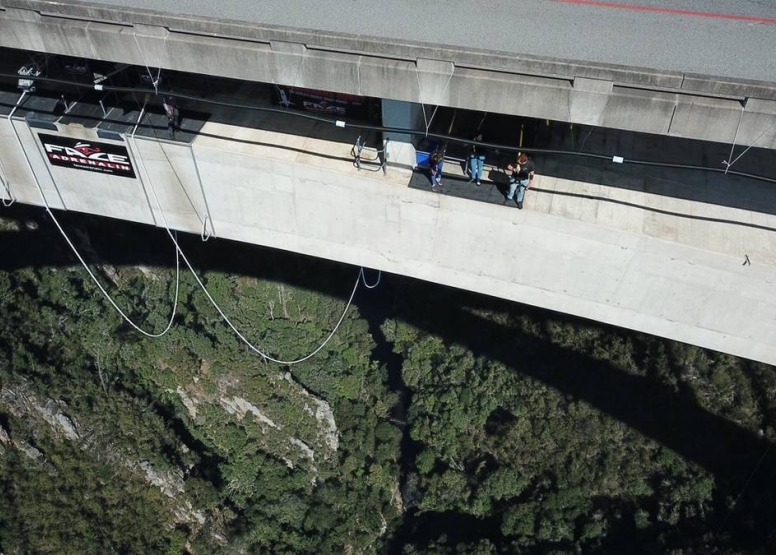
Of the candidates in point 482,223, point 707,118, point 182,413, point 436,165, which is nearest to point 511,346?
point 182,413

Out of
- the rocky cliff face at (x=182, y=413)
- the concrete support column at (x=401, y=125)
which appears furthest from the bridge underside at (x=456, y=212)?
the rocky cliff face at (x=182, y=413)

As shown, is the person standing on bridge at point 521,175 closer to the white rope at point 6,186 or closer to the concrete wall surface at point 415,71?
the concrete wall surface at point 415,71

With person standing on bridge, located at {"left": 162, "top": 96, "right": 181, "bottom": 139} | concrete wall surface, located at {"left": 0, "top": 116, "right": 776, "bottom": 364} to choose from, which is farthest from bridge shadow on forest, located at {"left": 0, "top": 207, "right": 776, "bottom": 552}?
person standing on bridge, located at {"left": 162, "top": 96, "right": 181, "bottom": 139}

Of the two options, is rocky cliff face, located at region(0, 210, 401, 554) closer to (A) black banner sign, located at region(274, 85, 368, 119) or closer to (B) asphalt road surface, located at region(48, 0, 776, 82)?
(A) black banner sign, located at region(274, 85, 368, 119)

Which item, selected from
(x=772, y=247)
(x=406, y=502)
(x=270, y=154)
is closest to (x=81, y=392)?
(x=406, y=502)

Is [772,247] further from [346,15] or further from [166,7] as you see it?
[166,7]

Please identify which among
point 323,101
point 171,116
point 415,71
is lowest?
point 171,116

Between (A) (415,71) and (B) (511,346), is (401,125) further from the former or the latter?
(B) (511,346)
